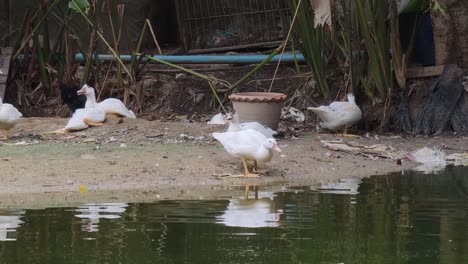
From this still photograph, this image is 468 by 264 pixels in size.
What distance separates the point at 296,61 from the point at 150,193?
5.31m

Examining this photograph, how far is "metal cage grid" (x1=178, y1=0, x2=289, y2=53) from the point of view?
52.2 feet

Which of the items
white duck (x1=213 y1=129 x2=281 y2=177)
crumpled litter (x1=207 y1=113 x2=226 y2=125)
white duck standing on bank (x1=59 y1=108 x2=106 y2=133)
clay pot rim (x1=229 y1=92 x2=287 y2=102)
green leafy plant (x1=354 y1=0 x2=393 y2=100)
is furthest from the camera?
crumpled litter (x1=207 y1=113 x2=226 y2=125)

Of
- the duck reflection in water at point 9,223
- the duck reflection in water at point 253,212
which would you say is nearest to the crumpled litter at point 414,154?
the duck reflection in water at point 253,212

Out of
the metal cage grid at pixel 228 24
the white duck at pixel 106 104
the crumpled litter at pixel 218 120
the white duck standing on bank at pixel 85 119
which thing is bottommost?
the white duck standing on bank at pixel 85 119

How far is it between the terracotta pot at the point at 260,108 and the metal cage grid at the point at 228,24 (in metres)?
4.34

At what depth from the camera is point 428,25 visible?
1329 cm

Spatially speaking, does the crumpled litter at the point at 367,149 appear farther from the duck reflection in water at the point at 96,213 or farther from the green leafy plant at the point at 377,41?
the duck reflection in water at the point at 96,213

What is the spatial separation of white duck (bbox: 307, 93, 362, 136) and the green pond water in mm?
3252

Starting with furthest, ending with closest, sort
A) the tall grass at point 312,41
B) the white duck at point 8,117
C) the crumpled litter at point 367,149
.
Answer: the tall grass at point 312,41 < the white duck at point 8,117 < the crumpled litter at point 367,149

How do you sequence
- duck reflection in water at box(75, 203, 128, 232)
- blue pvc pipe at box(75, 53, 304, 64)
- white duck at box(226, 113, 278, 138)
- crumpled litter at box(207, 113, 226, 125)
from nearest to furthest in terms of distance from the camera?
1. duck reflection in water at box(75, 203, 128, 232)
2. white duck at box(226, 113, 278, 138)
3. crumpled litter at box(207, 113, 226, 125)
4. blue pvc pipe at box(75, 53, 304, 64)

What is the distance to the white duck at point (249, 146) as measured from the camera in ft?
30.5

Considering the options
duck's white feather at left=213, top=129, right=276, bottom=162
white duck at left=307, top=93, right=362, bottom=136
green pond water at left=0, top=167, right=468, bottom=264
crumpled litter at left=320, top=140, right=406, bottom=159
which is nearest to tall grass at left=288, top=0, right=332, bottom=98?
white duck at left=307, top=93, right=362, bottom=136

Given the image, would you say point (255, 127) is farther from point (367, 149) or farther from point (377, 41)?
point (377, 41)

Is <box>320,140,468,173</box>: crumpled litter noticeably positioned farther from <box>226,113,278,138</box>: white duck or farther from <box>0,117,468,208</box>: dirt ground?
<box>226,113,278,138</box>: white duck
